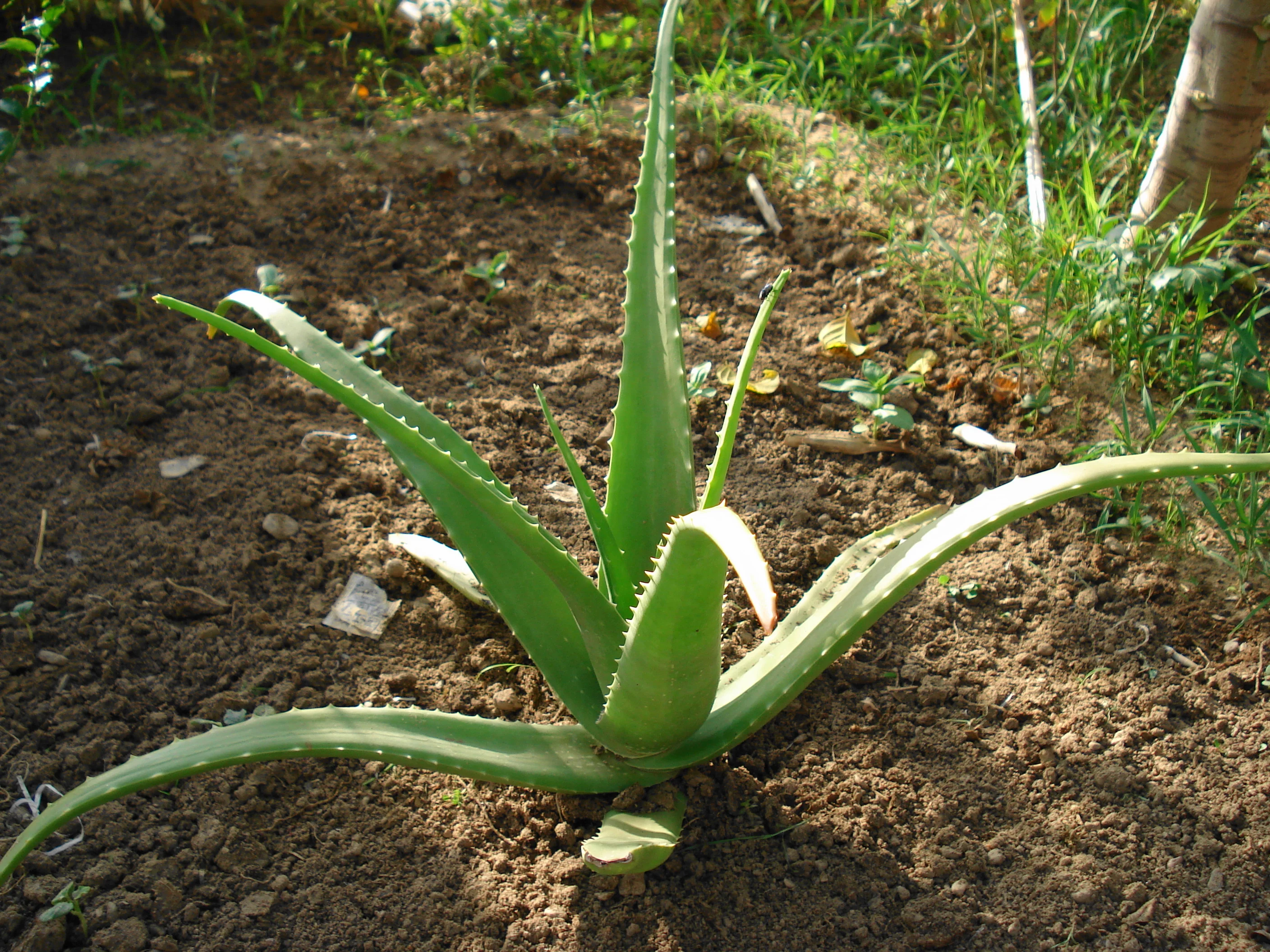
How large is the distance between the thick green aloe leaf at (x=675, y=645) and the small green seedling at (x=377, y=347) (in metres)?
1.20

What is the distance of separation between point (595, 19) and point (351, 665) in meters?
2.85

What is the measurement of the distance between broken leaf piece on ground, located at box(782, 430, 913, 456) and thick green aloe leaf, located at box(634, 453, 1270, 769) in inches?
22.8

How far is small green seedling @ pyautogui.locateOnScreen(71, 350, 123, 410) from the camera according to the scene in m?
2.22

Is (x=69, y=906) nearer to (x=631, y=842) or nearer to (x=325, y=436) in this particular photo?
(x=631, y=842)

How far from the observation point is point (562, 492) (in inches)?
80.4

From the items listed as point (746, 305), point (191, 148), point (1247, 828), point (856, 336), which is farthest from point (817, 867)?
point (191, 148)

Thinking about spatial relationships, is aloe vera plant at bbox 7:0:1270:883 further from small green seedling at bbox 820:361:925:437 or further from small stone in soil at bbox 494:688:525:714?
small green seedling at bbox 820:361:925:437

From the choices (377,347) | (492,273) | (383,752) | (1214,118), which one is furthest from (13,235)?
(1214,118)

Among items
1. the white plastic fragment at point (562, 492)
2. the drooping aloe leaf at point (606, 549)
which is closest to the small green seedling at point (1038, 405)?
the white plastic fragment at point (562, 492)

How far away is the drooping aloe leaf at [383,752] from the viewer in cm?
110

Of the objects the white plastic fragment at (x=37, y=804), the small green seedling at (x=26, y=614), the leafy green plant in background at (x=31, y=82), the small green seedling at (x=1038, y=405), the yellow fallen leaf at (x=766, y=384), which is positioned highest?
the leafy green plant in background at (x=31, y=82)

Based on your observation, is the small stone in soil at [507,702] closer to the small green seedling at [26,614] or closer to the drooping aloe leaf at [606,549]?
the drooping aloe leaf at [606,549]

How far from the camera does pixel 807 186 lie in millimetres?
2748

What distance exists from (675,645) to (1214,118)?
1.78 metres
